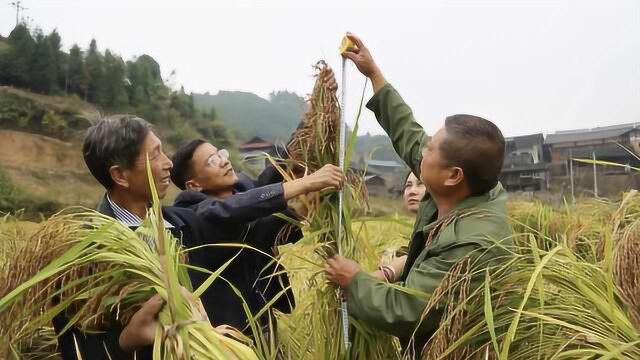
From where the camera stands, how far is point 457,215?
1.75 metres

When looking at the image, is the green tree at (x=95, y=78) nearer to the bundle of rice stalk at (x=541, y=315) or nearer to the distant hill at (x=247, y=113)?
the distant hill at (x=247, y=113)

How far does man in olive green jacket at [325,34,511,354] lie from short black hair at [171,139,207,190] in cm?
85

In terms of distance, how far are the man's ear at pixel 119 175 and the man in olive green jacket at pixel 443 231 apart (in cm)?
69

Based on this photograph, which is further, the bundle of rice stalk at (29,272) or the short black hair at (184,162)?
the short black hair at (184,162)

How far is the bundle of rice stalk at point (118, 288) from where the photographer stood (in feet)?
4.35

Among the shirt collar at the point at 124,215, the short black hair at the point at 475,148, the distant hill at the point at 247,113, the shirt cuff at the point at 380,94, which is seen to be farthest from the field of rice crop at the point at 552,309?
the distant hill at the point at 247,113

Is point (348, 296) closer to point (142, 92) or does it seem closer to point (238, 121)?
point (142, 92)

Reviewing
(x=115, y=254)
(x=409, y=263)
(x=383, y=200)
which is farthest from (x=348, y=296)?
(x=383, y=200)

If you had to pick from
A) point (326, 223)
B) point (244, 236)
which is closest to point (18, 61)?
point (244, 236)

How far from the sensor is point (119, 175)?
6.09ft

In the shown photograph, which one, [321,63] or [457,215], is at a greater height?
[321,63]

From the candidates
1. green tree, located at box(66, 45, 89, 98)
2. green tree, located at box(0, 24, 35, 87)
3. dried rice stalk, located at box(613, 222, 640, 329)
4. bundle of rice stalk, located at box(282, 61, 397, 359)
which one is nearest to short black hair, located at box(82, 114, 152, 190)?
bundle of rice stalk, located at box(282, 61, 397, 359)

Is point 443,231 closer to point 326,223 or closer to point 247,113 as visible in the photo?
point 326,223

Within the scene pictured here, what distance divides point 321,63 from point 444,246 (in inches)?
33.0
